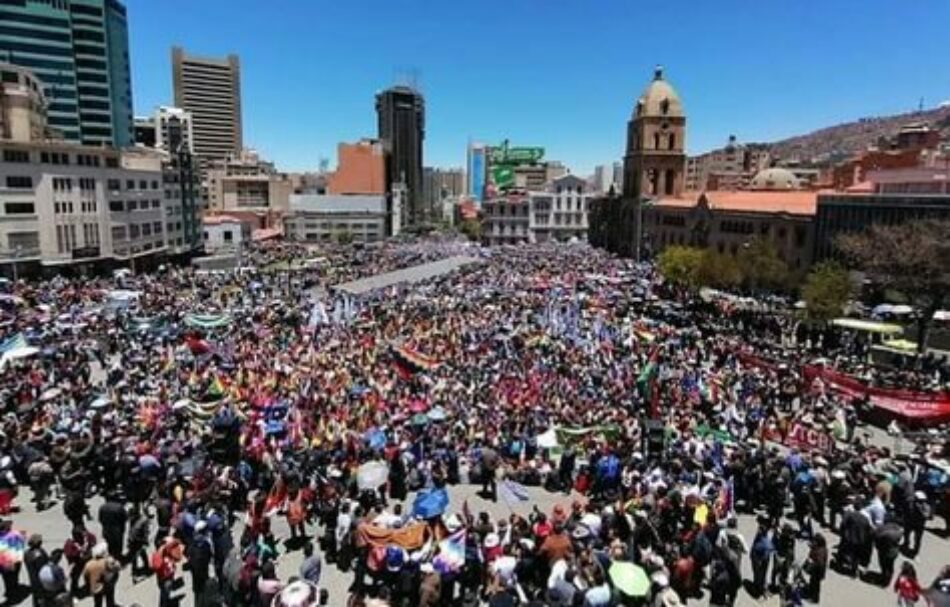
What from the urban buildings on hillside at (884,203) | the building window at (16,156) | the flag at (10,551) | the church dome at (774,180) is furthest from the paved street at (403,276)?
the flag at (10,551)

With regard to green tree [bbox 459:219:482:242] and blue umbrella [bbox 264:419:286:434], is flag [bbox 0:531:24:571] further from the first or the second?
green tree [bbox 459:219:482:242]

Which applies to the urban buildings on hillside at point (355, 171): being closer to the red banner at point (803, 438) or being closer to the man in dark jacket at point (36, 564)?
the red banner at point (803, 438)

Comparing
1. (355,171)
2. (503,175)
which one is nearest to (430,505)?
(503,175)

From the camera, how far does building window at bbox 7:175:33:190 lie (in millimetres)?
50781

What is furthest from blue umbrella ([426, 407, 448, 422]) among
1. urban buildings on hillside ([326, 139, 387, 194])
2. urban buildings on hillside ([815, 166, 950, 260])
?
urban buildings on hillside ([326, 139, 387, 194])

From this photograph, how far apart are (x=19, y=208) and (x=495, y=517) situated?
175 ft

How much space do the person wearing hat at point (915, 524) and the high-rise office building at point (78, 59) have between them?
99.7 meters

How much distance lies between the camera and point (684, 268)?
53.3m

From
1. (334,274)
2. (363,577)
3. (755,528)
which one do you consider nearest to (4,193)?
(334,274)

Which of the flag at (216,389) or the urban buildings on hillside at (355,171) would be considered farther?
the urban buildings on hillside at (355,171)

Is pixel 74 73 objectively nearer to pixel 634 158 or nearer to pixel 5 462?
pixel 634 158

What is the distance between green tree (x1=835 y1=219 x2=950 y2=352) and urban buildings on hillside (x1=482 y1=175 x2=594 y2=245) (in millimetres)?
81978

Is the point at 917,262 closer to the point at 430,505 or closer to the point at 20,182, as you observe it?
the point at 430,505

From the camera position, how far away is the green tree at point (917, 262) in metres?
32.3
